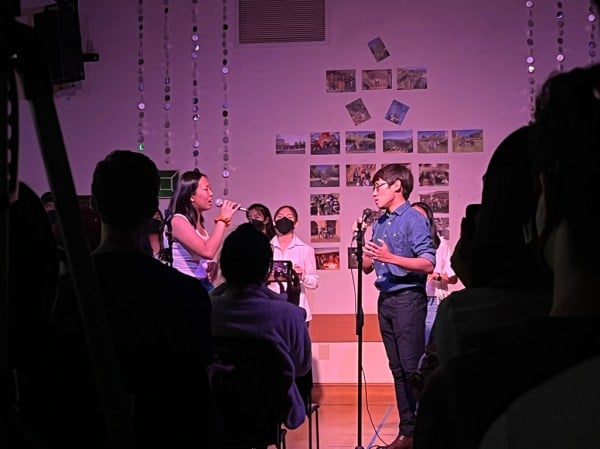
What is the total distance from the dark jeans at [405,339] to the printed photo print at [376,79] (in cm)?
194

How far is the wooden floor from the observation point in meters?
4.00

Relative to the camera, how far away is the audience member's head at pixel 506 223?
923 millimetres

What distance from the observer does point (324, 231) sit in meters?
5.37

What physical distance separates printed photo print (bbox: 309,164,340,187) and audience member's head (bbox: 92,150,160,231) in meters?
3.85

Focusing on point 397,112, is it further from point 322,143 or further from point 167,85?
point 167,85

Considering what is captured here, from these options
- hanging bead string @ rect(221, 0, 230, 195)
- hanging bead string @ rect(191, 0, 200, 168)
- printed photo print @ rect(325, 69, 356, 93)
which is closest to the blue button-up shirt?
printed photo print @ rect(325, 69, 356, 93)

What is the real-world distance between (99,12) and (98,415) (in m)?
4.83

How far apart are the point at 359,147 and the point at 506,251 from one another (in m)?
4.49

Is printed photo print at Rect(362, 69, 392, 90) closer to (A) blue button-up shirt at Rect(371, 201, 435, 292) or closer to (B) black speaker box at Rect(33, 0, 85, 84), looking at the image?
(A) blue button-up shirt at Rect(371, 201, 435, 292)

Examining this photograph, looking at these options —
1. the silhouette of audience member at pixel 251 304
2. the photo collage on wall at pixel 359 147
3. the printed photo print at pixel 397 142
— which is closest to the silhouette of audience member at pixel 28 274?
the silhouette of audience member at pixel 251 304

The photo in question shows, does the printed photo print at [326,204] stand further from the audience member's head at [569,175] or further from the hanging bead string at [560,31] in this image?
the audience member's head at [569,175]

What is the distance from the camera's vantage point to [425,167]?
5320 mm

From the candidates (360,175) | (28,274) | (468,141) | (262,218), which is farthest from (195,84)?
(28,274)

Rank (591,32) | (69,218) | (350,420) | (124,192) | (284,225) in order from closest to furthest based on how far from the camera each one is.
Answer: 1. (69,218)
2. (124,192)
3. (350,420)
4. (284,225)
5. (591,32)
